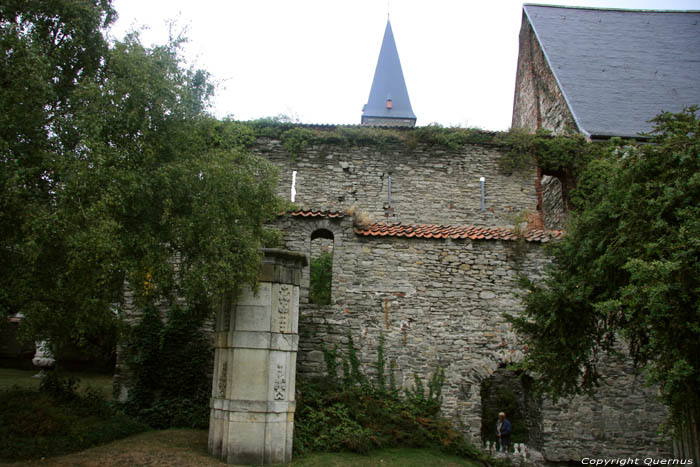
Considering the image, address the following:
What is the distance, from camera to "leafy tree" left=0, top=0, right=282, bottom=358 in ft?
19.4

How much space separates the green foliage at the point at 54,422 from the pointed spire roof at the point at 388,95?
1004 inches

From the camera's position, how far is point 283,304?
862cm

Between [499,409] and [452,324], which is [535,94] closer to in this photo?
[499,409]

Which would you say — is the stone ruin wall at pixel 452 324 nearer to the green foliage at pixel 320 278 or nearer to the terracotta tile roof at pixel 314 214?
the terracotta tile roof at pixel 314 214

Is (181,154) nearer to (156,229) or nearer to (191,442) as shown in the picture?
(156,229)

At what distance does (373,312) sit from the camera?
11172mm

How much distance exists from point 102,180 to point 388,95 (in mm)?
29394

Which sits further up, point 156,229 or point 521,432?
point 156,229

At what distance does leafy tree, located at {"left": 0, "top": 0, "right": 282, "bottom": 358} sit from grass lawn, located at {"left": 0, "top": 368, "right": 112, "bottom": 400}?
647 cm

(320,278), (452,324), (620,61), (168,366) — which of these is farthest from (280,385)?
(620,61)

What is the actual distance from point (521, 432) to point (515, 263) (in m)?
5.86

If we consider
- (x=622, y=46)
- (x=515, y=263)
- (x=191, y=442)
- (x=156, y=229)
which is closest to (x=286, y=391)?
(x=191, y=442)

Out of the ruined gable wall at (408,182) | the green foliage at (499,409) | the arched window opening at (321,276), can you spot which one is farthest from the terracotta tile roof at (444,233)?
the green foliage at (499,409)

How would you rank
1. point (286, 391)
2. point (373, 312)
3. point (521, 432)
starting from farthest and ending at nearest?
1. point (521, 432)
2. point (373, 312)
3. point (286, 391)
